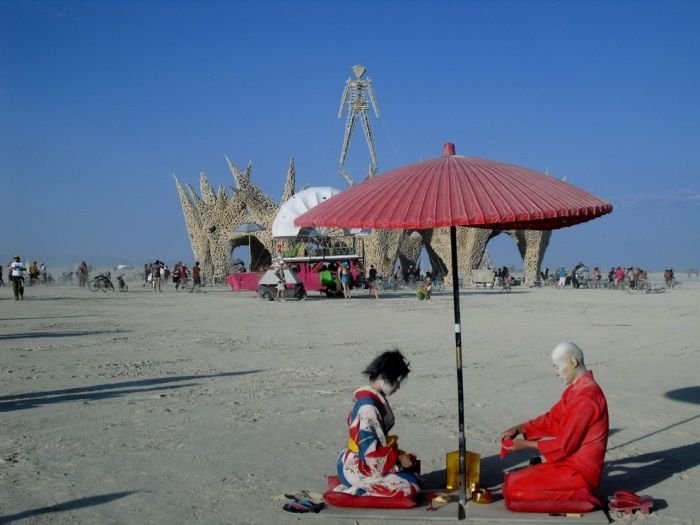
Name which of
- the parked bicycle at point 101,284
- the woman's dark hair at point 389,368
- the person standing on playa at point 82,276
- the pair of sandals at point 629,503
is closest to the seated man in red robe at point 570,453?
the pair of sandals at point 629,503

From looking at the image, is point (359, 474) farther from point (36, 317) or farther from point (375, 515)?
point (36, 317)

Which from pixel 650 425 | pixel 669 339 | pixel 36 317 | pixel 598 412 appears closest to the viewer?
pixel 598 412

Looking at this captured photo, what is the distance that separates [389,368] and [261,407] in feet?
10.2

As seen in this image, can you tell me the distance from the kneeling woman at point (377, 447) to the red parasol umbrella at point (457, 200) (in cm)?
41

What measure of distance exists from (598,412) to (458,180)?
5.20 ft

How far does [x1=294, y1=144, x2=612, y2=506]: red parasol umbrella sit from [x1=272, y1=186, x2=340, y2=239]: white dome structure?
24.6 metres

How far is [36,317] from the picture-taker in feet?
55.6

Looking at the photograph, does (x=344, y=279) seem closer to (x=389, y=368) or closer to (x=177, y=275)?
(x=177, y=275)

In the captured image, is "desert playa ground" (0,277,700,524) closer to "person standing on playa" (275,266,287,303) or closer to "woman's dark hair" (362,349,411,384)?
"woman's dark hair" (362,349,411,384)

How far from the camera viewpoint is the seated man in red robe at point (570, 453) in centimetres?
409

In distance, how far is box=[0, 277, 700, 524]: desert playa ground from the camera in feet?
15.1

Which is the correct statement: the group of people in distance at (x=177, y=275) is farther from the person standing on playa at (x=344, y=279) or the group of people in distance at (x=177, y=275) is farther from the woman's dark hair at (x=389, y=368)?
the woman's dark hair at (x=389, y=368)

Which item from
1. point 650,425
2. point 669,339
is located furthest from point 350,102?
point 650,425

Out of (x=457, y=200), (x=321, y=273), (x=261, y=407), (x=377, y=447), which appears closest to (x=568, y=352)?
(x=457, y=200)
